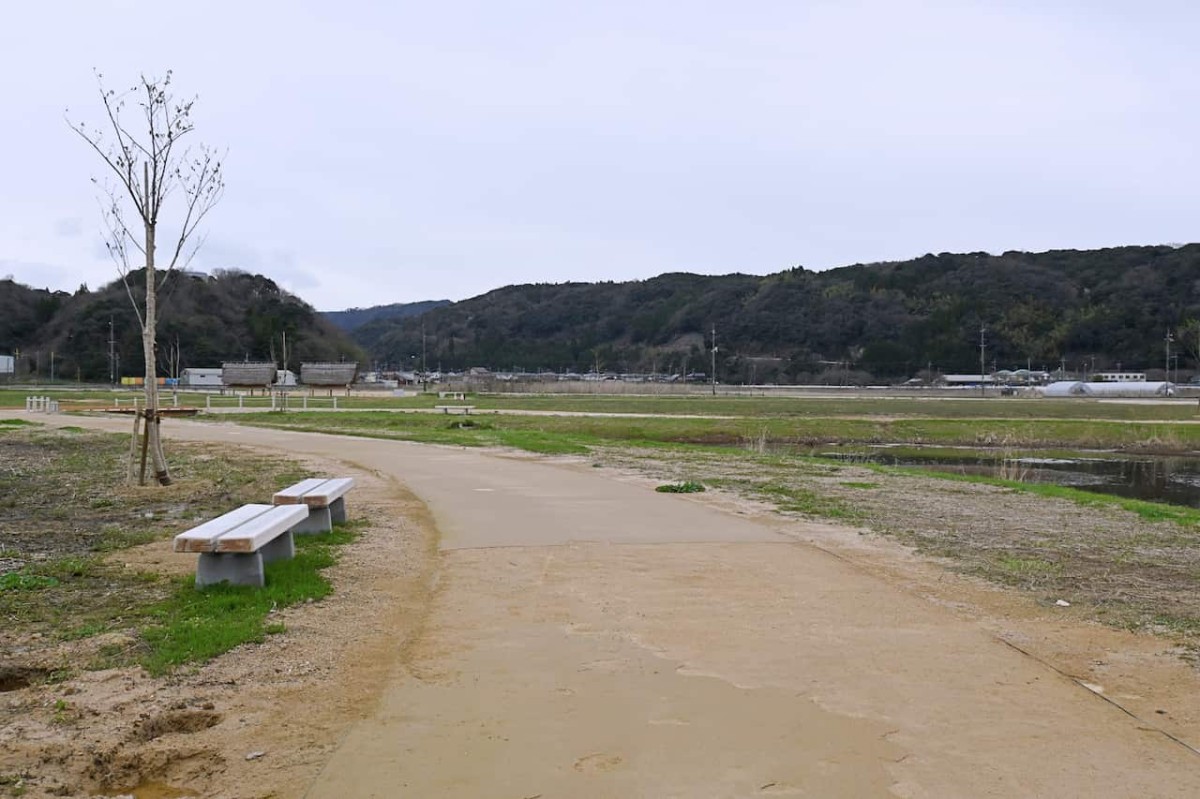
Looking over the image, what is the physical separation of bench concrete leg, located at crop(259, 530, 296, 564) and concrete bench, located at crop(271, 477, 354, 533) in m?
0.69

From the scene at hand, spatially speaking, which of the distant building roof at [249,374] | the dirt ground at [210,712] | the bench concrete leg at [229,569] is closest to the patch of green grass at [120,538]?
the bench concrete leg at [229,569]

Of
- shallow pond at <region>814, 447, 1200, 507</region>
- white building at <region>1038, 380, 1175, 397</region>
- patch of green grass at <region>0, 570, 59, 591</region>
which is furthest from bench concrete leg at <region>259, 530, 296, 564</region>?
white building at <region>1038, 380, 1175, 397</region>

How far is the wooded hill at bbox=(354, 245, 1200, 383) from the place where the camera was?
4855 inches

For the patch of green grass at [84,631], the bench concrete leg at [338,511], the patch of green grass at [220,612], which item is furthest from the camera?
the bench concrete leg at [338,511]

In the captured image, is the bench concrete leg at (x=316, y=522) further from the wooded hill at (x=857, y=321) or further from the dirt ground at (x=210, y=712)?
the wooded hill at (x=857, y=321)

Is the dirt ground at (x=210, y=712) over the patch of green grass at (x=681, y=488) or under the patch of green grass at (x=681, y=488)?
over

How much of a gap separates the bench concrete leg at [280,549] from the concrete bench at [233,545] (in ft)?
0.51

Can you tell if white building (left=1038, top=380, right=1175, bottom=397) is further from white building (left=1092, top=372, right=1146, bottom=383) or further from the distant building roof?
the distant building roof

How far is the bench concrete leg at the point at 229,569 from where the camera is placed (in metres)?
6.96

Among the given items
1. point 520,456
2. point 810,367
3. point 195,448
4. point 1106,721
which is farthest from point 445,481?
point 810,367

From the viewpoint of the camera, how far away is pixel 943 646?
5.80m

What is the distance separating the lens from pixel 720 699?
4.82m

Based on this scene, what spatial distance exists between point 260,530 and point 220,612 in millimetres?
787

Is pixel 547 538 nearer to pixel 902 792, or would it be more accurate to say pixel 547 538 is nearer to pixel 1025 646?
pixel 1025 646
